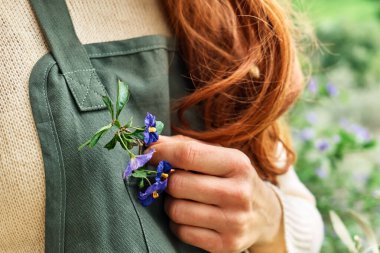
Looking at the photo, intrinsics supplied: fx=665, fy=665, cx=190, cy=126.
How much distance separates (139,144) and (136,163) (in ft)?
0.11

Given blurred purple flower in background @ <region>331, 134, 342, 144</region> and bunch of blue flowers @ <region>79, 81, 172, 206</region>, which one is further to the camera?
blurred purple flower in background @ <region>331, 134, 342, 144</region>

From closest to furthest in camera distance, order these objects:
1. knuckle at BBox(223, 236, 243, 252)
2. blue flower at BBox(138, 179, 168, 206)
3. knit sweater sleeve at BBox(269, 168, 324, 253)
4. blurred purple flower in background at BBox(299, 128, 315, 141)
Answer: blue flower at BBox(138, 179, 168, 206) < knuckle at BBox(223, 236, 243, 252) < knit sweater sleeve at BBox(269, 168, 324, 253) < blurred purple flower in background at BBox(299, 128, 315, 141)

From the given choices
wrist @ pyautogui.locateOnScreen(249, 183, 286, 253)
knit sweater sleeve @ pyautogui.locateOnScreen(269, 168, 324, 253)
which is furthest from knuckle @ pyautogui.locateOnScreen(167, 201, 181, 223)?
knit sweater sleeve @ pyautogui.locateOnScreen(269, 168, 324, 253)

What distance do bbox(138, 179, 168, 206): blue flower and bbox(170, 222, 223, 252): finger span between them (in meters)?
0.10

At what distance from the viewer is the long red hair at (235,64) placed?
119 centimetres

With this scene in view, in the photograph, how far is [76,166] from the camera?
37.4 inches

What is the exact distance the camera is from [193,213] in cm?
108

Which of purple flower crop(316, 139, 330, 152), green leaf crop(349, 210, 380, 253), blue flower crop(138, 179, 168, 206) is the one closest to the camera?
blue flower crop(138, 179, 168, 206)

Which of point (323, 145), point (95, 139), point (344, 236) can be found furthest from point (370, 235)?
point (323, 145)

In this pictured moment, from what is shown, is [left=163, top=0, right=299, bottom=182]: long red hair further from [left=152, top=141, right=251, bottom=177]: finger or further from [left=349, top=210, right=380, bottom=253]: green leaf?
[left=349, top=210, right=380, bottom=253]: green leaf

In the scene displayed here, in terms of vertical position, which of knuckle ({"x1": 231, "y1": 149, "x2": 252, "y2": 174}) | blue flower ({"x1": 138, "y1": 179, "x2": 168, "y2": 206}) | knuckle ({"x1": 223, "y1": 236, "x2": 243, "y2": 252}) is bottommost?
knuckle ({"x1": 223, "y1": 236, "x2": 243, "y2": 252})

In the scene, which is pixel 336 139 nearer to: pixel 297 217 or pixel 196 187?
pixel 297 217

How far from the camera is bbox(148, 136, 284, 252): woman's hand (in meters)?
1.05

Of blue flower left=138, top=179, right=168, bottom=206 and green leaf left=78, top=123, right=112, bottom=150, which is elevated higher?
green leaf left=78, top=123, right=112, bottom=150
